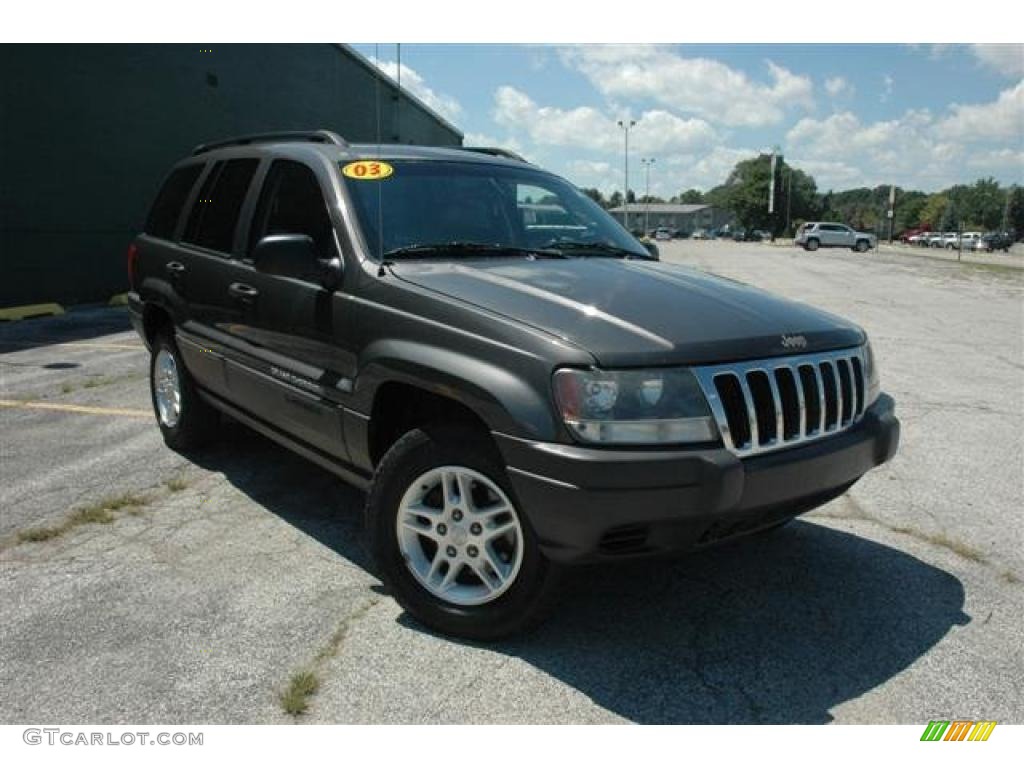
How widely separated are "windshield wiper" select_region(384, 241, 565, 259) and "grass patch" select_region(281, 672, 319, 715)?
1644 millimetres

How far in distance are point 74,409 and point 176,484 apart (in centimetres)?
238

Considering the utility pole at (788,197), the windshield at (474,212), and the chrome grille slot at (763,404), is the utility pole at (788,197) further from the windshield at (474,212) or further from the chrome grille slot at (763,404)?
the chrome grille slot at (763,404)

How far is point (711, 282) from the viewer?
3.63 meters

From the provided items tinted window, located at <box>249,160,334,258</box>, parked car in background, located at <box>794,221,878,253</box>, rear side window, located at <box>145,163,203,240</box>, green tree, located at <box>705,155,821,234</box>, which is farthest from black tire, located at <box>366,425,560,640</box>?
green tree, located at <box>705,155,821,234</box>

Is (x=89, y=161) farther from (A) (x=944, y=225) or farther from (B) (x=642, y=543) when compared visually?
(A) (x=944, y=225)

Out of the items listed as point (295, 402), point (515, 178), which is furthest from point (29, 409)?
point (515, 178)

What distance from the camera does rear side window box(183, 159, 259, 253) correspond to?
439cm

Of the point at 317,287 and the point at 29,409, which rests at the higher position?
the point at 317,287

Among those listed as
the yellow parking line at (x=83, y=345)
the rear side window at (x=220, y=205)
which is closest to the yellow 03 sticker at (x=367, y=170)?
the rear side window at (x=220, y=205)

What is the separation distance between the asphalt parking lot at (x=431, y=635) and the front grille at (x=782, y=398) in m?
0.77

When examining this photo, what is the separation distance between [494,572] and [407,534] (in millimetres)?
376

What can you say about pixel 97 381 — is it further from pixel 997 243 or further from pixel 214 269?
pixel 997 243

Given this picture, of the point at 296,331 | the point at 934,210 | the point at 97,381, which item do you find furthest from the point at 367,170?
the point at 934,210
